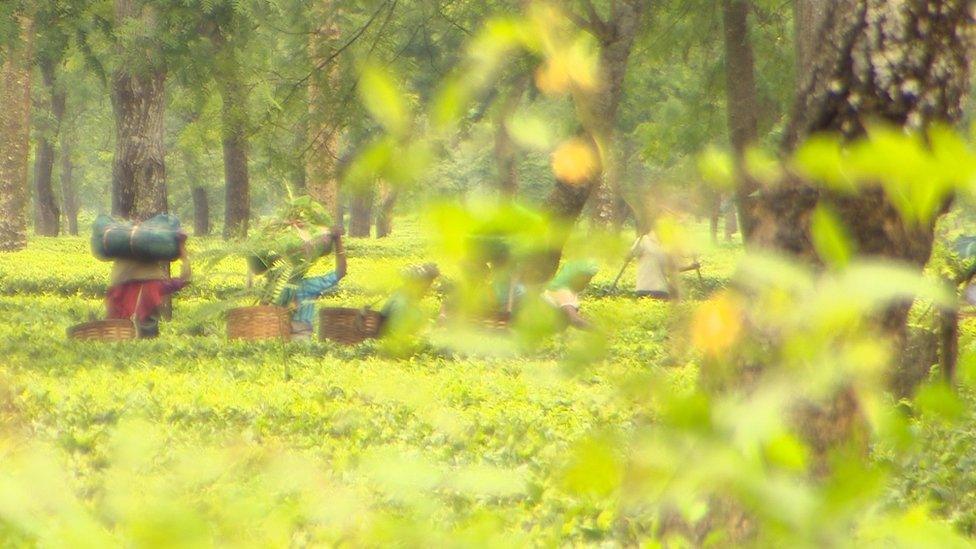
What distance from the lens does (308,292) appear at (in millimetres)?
12859

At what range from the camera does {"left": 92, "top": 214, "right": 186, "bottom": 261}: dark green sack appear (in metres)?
12.8

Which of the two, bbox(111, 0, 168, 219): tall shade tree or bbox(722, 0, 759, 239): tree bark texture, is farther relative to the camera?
bbox(722, 0, 759, 239): tree bark texture

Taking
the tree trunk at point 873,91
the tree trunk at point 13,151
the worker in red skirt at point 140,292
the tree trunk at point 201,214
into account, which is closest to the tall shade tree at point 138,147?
the worker in red skirt at point 140,292

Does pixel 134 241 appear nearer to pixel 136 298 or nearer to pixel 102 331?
pixel 136 298

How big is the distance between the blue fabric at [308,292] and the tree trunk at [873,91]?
8.96 m

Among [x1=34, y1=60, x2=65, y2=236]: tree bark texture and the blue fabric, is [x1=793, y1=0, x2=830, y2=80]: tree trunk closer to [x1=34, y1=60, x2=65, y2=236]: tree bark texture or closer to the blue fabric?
the blue fabric

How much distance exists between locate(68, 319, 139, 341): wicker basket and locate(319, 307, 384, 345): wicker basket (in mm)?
1981

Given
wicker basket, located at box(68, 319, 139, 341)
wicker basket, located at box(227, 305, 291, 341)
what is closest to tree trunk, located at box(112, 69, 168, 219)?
wicker basket, located at box(68, 319, 139, 341)

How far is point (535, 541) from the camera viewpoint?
213 inches

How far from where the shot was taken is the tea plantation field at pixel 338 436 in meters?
1.14

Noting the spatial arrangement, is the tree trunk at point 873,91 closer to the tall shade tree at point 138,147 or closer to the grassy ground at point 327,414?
the grassy ground at point 327,414

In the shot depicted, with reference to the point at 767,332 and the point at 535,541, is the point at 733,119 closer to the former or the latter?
the point at 535,541

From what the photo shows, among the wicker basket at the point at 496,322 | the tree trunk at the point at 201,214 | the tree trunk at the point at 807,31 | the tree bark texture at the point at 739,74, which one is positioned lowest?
the tree trunk at the point at 201,214

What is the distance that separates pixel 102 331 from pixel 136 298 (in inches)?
26.6
